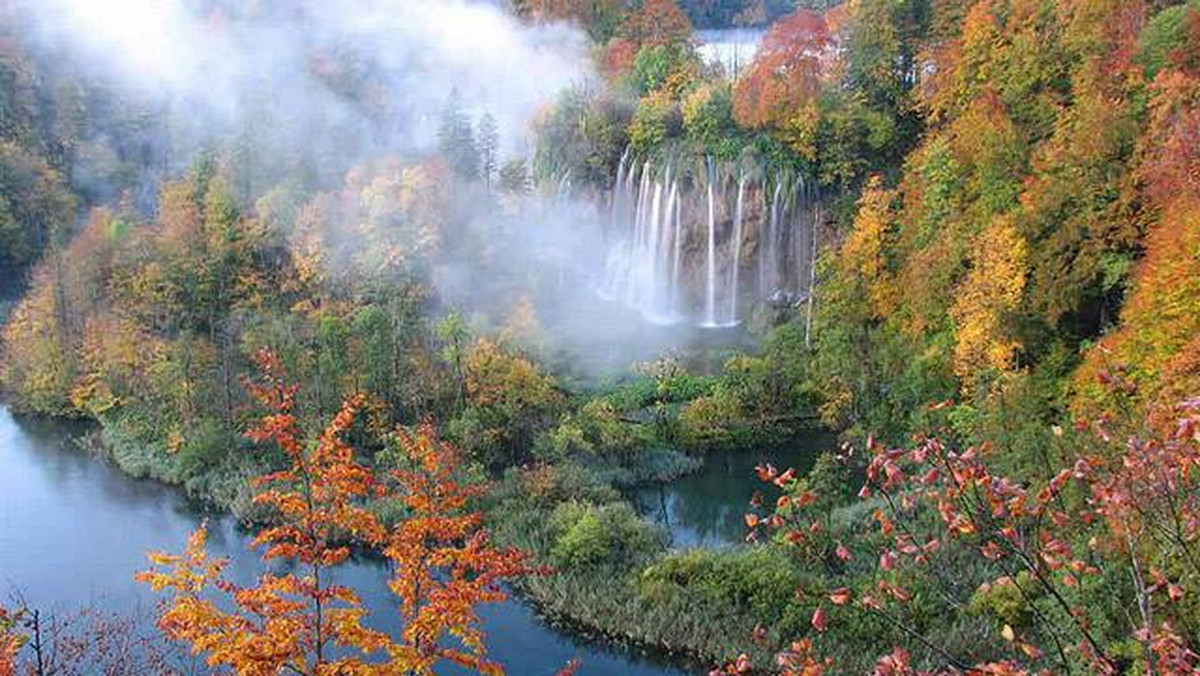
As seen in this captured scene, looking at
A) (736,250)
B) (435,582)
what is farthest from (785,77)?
(435,582)

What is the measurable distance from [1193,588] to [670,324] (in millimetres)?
Answer: 26416

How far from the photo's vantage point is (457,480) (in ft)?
77.7

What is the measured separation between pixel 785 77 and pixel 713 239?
248 inches

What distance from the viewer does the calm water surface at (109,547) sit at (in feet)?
61.9

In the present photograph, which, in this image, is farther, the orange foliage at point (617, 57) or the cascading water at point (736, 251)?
the orange foliage at point (617, 57)

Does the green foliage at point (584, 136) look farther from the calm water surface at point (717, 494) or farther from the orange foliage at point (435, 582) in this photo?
the orange foliage at point (435, 582)

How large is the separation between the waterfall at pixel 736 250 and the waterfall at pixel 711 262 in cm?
68

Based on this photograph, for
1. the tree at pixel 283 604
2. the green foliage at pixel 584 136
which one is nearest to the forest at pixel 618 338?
the tree at pixel 283 604

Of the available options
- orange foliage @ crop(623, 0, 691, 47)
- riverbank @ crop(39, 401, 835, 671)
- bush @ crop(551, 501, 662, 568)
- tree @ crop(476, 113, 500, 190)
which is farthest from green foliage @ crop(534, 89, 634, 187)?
bush @ crop(551, 501, 662, 568)

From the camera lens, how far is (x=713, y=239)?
38438mm

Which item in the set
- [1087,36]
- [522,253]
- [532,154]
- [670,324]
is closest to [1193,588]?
[1087,36]

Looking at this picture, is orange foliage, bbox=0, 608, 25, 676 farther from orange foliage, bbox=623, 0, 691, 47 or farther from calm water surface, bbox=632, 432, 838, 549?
orange foliage, bbox=623, 0, 691, 47

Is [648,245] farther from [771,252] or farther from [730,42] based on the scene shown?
[730,42]

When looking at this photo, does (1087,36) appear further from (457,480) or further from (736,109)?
(457,480)
